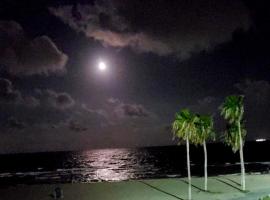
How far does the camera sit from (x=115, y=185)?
8094 centimetres

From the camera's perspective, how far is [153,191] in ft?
232

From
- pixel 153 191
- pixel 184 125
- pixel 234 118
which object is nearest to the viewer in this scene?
pixel 184 125

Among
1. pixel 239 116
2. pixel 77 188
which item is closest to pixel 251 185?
pixel 239 116

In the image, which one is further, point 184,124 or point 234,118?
point 234,118

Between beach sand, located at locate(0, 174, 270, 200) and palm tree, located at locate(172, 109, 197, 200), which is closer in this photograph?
palm tree, located at locate(172, 109, 197, 200)

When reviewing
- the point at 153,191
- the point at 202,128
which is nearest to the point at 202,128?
the point at 202,128

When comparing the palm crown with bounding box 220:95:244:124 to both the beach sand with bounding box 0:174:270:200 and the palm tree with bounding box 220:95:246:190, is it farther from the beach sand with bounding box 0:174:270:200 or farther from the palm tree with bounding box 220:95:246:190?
the beach sand with bounding box 0:174:270:200

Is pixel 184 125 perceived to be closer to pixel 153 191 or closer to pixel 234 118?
pixel 234 118

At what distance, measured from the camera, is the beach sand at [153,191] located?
62969 millimetres

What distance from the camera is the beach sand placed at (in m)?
63.0

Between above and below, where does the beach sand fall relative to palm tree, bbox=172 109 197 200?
below

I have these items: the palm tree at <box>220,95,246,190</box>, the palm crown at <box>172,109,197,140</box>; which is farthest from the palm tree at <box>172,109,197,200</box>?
the palm tree at <box>220,95,246,190</box>

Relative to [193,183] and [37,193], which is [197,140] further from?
[37,193]

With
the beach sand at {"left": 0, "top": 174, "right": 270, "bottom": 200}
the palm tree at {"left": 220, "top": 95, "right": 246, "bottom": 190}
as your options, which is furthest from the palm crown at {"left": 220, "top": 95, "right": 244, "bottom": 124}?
the beach sand at {"left": 0, "top": 174, "right": 270, "bottom": 200}
